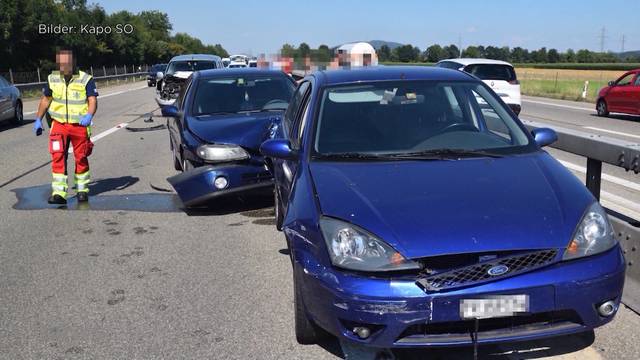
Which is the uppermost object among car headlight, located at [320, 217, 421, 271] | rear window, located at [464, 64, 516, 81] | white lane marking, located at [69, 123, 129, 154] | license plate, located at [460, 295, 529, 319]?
rear window, located at [464, 64, 516, 81]

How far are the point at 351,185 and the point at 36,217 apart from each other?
5040 mm

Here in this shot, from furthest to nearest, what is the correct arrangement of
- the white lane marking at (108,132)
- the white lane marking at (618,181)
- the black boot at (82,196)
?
the white lane marking at (108,132) < the white lane marking at (618,181) < the black boot at (82,196)

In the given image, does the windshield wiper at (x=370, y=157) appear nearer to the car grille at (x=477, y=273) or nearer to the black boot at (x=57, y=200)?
the car grille at (x=477, y=273)

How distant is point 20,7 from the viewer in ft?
162

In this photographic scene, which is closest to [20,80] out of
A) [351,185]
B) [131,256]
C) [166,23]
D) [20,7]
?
[20,7]

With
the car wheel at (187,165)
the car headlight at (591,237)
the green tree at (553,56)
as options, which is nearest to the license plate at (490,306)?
the car headlight at (591,237)

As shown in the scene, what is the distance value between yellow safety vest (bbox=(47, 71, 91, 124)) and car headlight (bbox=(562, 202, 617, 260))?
625cm

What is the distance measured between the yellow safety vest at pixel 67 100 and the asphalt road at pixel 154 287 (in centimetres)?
110

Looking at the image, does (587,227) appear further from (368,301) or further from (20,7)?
(20,7)

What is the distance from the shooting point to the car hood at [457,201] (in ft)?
10.5

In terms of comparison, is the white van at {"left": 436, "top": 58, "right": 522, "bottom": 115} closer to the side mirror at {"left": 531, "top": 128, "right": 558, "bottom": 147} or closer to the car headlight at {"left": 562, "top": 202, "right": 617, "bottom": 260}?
the side mirror at {"left": 531, "top": 128, "right": 558, "bottom": 147}

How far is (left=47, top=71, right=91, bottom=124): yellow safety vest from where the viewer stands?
7832mm

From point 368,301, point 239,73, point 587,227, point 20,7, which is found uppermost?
point 20,7

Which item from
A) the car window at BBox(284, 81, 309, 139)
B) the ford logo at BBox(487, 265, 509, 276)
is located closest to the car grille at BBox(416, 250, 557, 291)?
the ford logo at BBox(487, 265, 509, 276)
